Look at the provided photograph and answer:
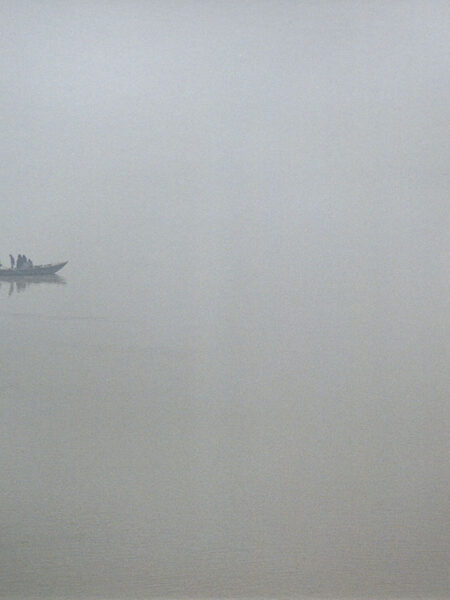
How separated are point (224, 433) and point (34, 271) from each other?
963 millimetres

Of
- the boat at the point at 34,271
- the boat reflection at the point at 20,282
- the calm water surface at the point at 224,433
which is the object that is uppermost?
the boat at the point at 34,271

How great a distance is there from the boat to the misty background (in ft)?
0.15

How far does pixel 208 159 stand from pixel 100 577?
1.66 meters

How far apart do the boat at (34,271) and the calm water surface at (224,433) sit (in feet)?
0.12

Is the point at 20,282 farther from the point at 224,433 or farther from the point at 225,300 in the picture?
the point at 224,433

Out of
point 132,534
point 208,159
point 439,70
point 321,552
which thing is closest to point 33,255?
point 208,159

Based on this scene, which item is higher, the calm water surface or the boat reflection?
the boat reflection

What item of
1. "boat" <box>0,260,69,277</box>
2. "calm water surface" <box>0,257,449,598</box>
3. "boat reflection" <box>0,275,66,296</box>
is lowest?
"calm water surface" <box>0,257,449,598</box>

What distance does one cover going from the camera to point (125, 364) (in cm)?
231

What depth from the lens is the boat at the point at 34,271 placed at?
229 cm

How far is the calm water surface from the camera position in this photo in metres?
2.26

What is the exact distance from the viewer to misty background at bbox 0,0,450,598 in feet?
7.43

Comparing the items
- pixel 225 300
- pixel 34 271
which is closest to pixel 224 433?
pixel 225 300

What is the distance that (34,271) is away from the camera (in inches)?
90.1
